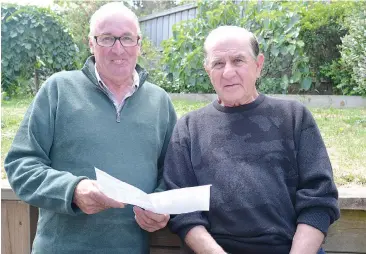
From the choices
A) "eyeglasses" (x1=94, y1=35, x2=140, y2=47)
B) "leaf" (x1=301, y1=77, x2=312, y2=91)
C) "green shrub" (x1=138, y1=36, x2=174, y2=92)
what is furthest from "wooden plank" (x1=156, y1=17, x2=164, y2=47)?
"eyeglasses" (x1=94, y1=35, x2=140, y2=47)

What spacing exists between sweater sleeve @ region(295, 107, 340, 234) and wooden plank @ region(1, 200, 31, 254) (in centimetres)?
124

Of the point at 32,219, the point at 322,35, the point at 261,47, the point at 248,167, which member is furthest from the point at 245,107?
the point at 322,35

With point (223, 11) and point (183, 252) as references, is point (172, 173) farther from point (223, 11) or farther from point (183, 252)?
point (223, 11)

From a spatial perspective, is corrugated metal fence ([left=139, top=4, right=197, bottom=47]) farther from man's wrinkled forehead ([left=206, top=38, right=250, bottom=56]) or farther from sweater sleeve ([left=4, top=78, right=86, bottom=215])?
sweater sleeve ([left=4, top=78, right=86, bottom=215])

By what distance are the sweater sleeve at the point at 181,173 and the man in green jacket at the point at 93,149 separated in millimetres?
67

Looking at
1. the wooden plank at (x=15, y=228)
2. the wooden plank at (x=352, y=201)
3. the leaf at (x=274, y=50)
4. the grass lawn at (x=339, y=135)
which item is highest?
the leaf at (x=274, y=50)

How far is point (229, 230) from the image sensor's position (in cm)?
187

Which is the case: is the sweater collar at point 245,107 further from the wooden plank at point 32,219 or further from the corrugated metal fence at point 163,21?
the corrugated metal fence at point 163,21

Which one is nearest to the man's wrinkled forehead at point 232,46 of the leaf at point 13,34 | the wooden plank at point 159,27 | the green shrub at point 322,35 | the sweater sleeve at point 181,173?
the sweater sleeve at point 181,173

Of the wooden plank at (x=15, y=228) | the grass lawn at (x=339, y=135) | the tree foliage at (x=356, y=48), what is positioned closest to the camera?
the wooden plank at (x=15, y=228)

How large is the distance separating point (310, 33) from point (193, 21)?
4.87 ft

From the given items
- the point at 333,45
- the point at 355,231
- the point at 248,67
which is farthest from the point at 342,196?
the point at 333,45

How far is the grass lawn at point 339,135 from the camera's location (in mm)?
2420

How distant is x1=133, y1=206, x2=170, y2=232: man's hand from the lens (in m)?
1.83
